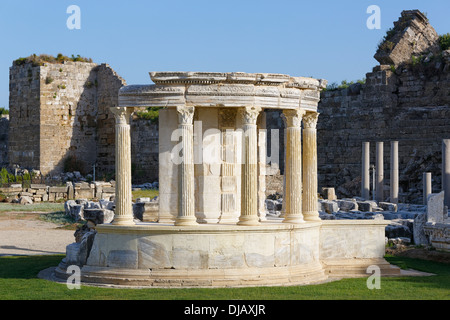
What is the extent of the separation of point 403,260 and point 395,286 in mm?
3942

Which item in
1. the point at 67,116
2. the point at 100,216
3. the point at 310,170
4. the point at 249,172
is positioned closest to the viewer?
the point at 249,172

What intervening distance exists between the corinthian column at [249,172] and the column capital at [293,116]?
0.92 meters

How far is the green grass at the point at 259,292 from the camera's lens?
1170 centimetres

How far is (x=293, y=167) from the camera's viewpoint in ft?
47.3

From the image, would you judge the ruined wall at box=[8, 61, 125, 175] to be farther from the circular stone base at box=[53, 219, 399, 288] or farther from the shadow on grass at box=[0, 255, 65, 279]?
the circular stone base at box=[53, 219, 399, 288]

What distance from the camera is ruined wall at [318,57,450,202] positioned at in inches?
1368

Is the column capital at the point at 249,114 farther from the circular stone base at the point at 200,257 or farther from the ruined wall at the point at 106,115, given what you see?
the ruined wall at the point at 106,115

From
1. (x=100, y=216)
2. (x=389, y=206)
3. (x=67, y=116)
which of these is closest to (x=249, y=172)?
(x=100, y=216)

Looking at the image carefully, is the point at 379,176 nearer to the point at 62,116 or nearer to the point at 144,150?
the point at 144,150

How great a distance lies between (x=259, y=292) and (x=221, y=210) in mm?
2810

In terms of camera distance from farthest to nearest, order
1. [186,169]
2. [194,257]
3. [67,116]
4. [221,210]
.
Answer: [67,116] < [221,210] < [186,169] < [194,257]

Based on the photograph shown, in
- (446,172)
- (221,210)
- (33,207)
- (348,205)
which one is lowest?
(33,207)

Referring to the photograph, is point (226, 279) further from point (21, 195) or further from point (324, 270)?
point (21, 195)

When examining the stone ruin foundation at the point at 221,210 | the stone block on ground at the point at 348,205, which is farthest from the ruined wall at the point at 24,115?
the stone ruin foundation at the point at 221,210
